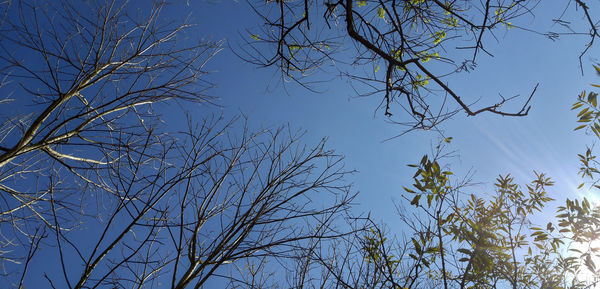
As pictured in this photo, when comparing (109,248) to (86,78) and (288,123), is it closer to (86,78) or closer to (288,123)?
(86,78)

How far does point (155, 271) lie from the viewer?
8.96 ft

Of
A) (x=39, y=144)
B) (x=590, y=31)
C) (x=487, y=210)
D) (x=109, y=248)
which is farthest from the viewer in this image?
(x=487, y=210)

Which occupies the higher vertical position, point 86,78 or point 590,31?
point 86,78

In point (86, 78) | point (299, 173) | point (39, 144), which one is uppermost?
point (86, 78)

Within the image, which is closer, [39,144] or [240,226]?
[240,226]

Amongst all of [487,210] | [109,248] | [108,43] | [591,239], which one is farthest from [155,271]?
[591,239]

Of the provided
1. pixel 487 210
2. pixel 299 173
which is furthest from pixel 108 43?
pixel 487 210

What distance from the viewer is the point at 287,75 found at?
230 centimetres

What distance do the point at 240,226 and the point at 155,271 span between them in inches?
57.6

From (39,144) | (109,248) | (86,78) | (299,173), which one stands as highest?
(86,78)

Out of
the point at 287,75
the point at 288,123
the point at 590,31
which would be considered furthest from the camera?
the point at 288,123

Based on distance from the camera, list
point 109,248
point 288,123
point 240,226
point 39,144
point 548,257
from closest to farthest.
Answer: point 109,248
point 240,226
point 39,144
point 288,123
point 548,257

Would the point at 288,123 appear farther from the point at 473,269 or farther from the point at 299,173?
the point at 473,269

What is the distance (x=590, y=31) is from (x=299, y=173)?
6.51 feet
